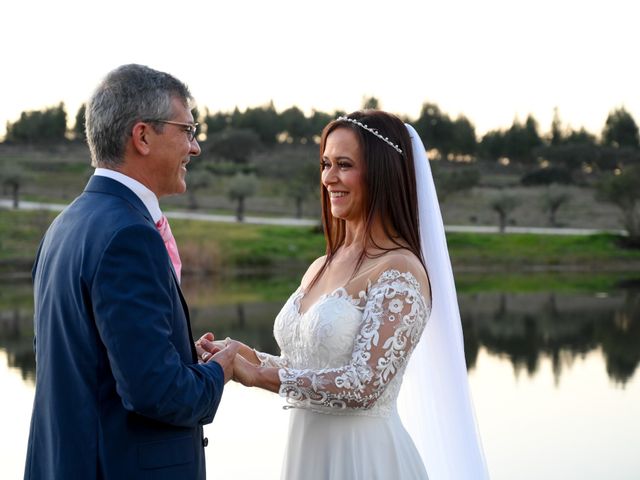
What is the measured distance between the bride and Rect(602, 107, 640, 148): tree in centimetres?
6624

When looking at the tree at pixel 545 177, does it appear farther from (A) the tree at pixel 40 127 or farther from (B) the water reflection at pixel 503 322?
(B) the water reflection at pixel 503 322

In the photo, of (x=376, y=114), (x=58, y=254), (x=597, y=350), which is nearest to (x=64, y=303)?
(x=58, y=254)

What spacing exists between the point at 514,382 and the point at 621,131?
58.2 meters

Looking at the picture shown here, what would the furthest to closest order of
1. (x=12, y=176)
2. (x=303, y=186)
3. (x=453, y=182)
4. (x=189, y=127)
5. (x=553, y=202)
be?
(x=453, y=182)
(x=553, y=202)
(x=303, y=186)
(x=12, y=176)
(x=189, y=127)

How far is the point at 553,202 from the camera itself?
43406 millimetres

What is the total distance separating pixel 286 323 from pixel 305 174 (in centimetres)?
3941

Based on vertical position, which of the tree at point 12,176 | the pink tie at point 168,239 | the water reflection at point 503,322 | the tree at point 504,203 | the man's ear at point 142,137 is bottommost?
the water reflection at point 503,322

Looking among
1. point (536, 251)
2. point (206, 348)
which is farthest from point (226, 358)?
point (536, 251)

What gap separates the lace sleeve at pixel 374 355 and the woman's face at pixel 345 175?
32cm

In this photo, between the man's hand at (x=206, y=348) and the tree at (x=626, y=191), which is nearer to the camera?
the man's hand at (x=206, y=348)

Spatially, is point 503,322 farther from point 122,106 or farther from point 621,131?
point 621,131

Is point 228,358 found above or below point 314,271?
below

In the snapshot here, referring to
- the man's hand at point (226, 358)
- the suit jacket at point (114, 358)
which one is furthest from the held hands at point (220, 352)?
the suit jacket at point (114, 358)

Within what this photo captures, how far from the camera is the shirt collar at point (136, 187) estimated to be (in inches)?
106
